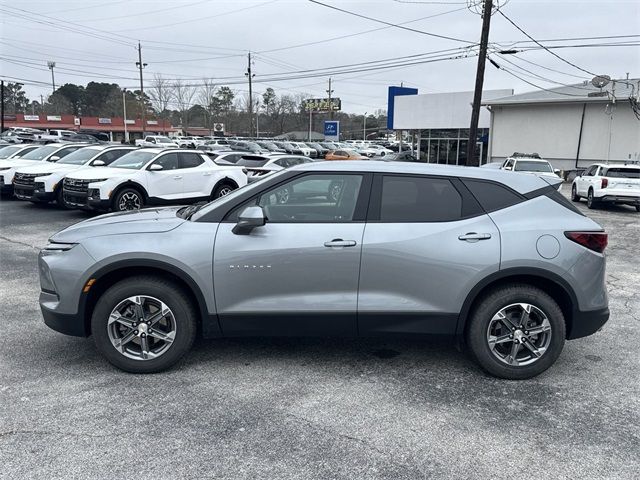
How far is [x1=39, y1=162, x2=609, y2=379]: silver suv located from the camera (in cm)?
414

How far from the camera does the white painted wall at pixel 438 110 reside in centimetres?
3419

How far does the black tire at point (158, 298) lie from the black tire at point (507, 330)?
219 centimetres

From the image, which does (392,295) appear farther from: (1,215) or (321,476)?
(1,215)

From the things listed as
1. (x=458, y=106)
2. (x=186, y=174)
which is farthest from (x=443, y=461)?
(x=458, y=106)

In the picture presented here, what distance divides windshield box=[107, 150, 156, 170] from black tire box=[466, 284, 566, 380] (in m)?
10.3

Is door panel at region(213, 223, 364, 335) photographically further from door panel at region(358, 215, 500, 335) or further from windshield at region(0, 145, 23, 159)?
windshield at region(0, 145, 23, 159)

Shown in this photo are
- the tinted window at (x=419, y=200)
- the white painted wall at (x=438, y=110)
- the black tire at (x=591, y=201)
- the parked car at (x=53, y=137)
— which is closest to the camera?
the tinted window at (x=419, y=200)

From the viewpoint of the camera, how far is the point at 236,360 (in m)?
4.60

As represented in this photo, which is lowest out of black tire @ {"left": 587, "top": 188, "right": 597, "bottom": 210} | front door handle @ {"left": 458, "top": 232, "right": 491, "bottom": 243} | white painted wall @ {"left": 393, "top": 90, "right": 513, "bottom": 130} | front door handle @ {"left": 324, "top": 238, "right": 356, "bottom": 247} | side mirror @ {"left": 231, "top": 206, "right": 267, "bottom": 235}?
black tire @ {"left": 587, "top": 188, "right": 597, "bottom": 210}

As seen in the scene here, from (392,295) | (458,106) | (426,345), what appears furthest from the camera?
(458,106)

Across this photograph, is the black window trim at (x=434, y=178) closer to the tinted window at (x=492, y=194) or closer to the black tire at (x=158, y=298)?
the tinted window at (x=492, y=194)

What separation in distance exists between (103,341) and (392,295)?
7.35ft

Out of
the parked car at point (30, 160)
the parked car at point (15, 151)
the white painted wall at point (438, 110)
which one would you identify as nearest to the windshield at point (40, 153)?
the parked car at point (30, 160)

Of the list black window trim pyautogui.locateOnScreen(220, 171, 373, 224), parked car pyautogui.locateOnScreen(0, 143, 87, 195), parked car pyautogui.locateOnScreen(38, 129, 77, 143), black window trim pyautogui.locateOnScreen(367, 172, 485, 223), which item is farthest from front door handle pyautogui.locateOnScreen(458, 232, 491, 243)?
parked car pyautogui.locateOnScreen(38, 129, 77, 143)
